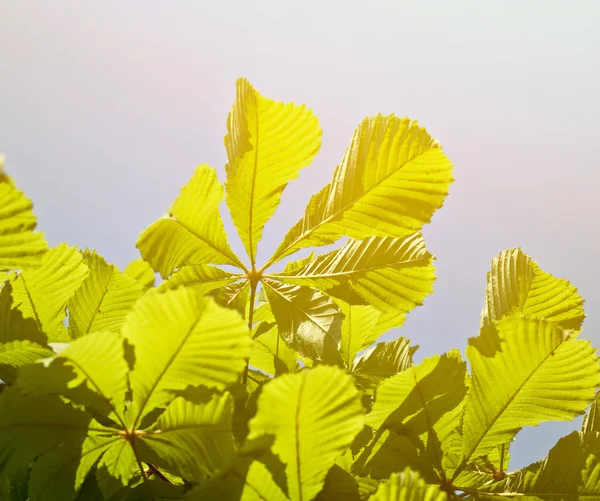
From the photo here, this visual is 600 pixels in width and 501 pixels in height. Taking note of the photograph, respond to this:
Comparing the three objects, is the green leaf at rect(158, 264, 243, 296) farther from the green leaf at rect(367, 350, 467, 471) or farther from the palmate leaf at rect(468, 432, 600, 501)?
the palmate leaf at rect(468, 432, 600, 501)

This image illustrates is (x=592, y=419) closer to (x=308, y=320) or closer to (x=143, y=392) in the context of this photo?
(x=308, y=320)

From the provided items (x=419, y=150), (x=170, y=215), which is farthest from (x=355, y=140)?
(x=170, y=215)

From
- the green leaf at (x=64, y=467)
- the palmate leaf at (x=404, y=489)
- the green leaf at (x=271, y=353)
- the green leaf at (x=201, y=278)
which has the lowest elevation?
the green leaf at (x=64, y=467)

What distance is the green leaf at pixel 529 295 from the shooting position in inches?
29.4

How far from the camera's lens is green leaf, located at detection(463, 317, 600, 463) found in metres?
0.58

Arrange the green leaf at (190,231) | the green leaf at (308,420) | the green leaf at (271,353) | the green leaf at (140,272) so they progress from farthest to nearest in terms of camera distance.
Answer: the green leaf at (140,272) < the green leaf at (271,353) < the green leaf at (190,231) < the green leaf at (308,420)

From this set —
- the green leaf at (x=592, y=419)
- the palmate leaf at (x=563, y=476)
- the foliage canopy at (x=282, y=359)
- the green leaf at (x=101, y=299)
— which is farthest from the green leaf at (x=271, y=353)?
the green leaf at (x=592, y=419)

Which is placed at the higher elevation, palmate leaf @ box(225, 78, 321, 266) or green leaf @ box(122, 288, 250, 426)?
palmate leaf @ box(225, 78, 321, 266)

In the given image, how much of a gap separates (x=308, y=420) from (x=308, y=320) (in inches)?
11.4

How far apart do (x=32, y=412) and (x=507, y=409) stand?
20.7 inches

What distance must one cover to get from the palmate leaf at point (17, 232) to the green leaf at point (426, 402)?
402mm

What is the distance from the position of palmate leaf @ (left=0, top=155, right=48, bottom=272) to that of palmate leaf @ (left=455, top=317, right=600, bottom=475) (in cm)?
48

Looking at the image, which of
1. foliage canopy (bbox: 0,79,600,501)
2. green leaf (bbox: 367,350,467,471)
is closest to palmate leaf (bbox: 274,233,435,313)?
foliage canopy (bbox: 0,79,600,501)

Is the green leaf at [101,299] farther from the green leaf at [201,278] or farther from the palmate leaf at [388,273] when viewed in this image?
the palmate leaf at [388,273]
